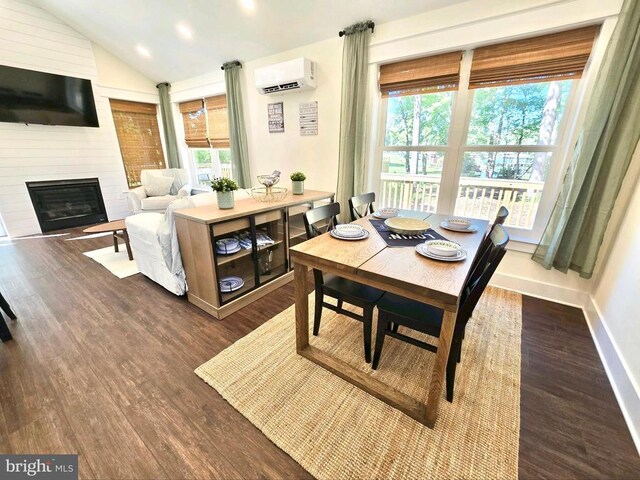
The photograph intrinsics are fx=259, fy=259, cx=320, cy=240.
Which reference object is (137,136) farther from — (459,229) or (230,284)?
(459,229)

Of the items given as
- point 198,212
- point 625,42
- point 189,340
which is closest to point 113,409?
point 189,340

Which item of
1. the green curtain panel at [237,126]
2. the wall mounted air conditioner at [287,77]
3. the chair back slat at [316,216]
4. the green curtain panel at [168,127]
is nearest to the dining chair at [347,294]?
the chair back slat at [316,216]

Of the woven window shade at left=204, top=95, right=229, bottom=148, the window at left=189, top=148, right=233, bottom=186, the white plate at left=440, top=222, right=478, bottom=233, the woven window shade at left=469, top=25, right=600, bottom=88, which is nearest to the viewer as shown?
the white plate at left=440, top=222, right=478, bottom=233

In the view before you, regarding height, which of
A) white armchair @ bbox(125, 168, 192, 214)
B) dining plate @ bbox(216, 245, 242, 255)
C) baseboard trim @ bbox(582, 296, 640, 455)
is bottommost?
baseboard trim @ bbox(582, 296, 640, 455)

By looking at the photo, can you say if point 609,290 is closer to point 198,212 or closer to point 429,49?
point 429,49

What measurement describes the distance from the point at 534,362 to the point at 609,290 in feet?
2.88

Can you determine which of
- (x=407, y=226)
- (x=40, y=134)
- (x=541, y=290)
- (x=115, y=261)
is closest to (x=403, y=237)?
(x=407, y=226)

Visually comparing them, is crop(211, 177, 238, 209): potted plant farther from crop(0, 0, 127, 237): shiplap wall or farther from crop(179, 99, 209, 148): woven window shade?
crop(0, 0, 127, 237): shiplap wall

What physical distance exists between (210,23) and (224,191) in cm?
256


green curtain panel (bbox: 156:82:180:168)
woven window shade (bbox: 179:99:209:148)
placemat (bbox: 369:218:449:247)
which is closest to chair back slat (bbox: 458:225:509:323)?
placemat (bbox: 369:218:449:247)

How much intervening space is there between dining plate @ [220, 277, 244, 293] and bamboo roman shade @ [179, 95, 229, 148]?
3.21 metres

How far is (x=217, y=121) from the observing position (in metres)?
4.64

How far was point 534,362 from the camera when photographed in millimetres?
1698

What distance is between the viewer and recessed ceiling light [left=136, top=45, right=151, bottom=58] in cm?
413
